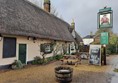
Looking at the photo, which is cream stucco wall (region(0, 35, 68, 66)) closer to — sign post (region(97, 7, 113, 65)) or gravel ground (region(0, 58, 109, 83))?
gravel ground (region(0, 58, 109, 83))

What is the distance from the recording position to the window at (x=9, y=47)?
1208cm

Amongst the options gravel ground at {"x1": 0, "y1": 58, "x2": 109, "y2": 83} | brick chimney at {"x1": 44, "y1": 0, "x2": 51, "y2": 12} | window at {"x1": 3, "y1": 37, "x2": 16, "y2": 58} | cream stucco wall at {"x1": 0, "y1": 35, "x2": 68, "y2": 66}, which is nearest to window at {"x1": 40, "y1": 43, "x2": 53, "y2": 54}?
cream stucco wall at {"x1": 0, "y1": 35, "x2": 68, "y2": 66}

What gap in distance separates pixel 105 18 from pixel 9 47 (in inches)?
384

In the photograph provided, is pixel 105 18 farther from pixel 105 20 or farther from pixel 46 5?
pixel 46 5

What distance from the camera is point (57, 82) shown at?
8.52m

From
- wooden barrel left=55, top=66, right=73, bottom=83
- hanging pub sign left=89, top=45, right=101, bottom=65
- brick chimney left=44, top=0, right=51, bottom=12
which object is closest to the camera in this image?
wooden barrel left=55, top=66, right=73, bottom=83

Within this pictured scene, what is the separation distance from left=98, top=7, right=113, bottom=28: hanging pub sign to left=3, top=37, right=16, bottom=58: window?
8.80m

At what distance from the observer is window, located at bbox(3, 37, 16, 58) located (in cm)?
1208

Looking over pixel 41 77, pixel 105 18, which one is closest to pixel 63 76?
pixel 41 77

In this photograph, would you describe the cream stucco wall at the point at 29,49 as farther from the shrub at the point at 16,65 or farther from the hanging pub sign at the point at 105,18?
the hanging pub sign at the point at 105,18

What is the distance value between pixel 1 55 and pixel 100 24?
1011cm

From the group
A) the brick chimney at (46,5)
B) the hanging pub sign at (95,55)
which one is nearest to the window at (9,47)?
the hanging pub sign at (95,55)

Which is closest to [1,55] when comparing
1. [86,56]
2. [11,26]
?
[11,26]

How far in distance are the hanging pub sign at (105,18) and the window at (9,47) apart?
8797mm
